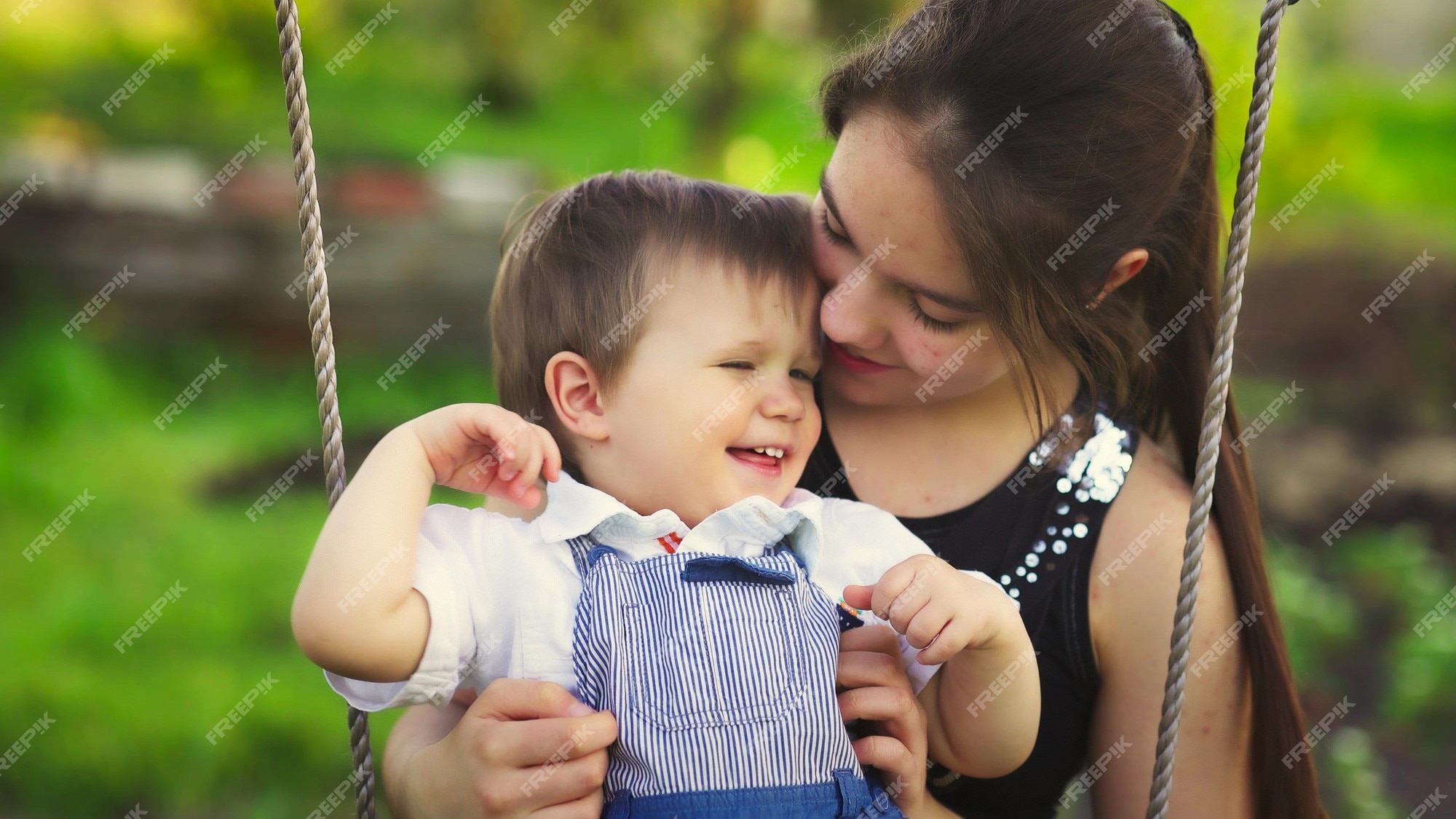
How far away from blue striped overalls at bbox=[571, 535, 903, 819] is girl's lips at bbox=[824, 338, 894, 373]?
1.13 ft

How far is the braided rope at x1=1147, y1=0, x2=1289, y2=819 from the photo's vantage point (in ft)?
3.78

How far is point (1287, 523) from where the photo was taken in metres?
4.61

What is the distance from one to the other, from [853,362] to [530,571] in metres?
0.51

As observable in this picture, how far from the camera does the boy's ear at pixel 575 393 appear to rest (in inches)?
52.9

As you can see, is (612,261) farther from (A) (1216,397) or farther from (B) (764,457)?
(A) (1216,397)

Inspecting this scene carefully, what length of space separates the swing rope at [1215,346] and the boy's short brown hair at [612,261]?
0.30 m

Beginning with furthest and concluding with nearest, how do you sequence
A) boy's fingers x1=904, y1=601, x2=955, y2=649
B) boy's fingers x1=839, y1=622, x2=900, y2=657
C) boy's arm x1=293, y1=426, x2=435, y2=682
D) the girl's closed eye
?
the girl's closed eye < boy's fingers x1=839, y1=622, x2=900, y2=657 < boy's fingers x1=904, y1=601, x2=955, y2=649 < boy's arm x1=293, y1=426, x2=435, y2=682

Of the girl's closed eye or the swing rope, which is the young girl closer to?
the girl's closed eye

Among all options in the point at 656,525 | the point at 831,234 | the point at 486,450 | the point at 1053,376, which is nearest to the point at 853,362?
the point at 831,234

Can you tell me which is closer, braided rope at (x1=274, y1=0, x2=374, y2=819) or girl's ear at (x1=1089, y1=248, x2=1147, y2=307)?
braided rope at (x1=274, y1=0, x2=374, y2=819)

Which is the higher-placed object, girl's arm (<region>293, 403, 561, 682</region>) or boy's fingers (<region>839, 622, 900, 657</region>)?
Result: girl's arm (<region>293, 403, 561, 682</region>)

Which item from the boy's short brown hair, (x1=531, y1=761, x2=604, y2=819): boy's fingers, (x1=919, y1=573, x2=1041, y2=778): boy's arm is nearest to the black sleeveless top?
(x1=919, y1=573, x2=1041, y2=778): boy's arm

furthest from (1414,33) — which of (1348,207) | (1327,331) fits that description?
(1327,331)

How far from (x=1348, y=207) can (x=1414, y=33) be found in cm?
268
